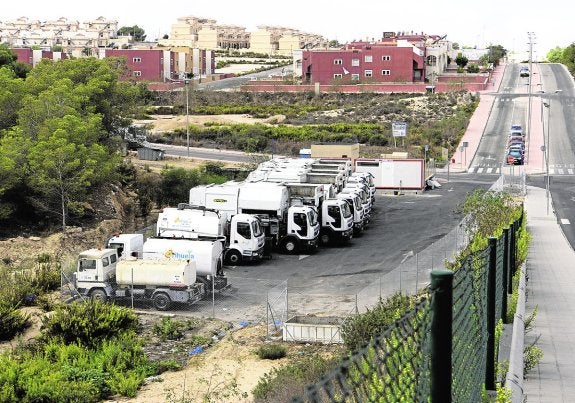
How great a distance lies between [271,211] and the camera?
36.7 meters

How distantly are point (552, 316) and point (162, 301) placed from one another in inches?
492

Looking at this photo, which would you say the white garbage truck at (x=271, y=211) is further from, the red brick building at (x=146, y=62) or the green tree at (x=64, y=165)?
the red brick building at (x=146, y=62)

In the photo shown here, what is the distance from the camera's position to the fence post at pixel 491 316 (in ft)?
31.2

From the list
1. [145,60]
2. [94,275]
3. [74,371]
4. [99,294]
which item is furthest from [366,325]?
[145,60]

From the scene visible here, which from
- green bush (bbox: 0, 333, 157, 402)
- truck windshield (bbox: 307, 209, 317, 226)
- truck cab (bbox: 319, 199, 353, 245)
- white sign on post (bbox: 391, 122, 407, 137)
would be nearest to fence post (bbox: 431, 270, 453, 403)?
green bush (bbox: 0, 333, 157, 402)

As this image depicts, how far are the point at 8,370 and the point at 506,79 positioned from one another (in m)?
119

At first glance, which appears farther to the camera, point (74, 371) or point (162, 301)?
point (162, 301)

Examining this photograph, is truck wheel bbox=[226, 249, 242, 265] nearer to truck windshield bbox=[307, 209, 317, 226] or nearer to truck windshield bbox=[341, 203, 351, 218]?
truck windshield bbox=[307, 209, 317, 226]

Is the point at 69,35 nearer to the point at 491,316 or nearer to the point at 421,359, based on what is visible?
the point at 491,316

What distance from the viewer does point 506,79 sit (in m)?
129

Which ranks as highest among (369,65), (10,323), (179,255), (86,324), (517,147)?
(369,65)

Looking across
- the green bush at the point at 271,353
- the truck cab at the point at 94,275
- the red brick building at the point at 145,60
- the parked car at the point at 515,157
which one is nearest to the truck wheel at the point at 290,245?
the truck cab at the point at 94,275

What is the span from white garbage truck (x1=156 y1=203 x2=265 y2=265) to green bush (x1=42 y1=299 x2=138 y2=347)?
9.04 metres

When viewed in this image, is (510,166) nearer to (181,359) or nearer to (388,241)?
(388,241)
